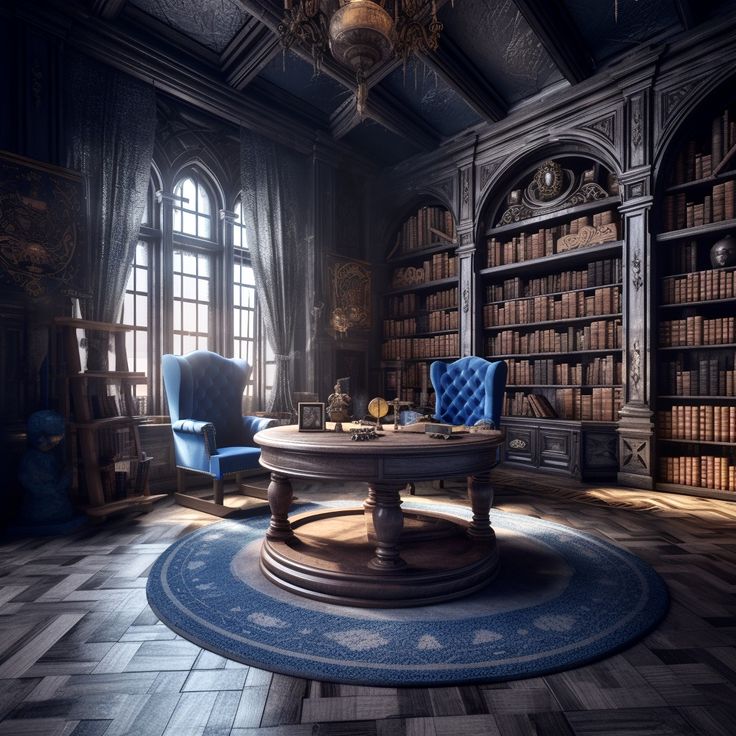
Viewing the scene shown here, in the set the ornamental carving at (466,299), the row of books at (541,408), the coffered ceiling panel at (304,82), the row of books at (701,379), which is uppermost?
the coffered ceiling panel at (304,82)

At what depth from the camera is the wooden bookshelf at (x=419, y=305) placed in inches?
222

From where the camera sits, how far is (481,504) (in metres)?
2.47

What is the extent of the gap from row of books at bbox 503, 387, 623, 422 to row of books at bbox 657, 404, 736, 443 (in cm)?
39

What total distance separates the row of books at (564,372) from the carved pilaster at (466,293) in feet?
1.69

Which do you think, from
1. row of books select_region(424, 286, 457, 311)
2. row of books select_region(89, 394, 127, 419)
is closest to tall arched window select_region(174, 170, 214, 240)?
row of books select_region(89, 394, 127, 419)

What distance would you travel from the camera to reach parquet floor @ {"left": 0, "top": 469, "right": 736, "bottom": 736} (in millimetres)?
1249

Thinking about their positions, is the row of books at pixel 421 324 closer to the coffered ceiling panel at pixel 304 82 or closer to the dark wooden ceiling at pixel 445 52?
the dark wooden ceiling at pixel 445 52

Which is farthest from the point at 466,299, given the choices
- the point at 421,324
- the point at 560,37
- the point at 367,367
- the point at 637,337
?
the point at 560,37

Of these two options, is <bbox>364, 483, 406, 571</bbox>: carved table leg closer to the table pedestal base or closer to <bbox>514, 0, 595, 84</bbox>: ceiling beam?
the table pedestal base

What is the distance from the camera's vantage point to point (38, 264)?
3332mm

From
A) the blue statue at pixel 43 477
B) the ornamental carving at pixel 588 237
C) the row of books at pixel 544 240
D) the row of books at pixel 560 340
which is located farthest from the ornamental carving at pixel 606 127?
the blue statue at pixel 43 477

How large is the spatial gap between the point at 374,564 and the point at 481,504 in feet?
2.40

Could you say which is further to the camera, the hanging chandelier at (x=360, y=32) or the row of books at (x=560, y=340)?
the row of books at (x=560, y=340)

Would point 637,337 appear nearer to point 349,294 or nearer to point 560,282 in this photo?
point 560,282
